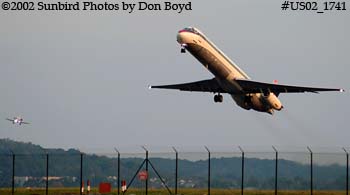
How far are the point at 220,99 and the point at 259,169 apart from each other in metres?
7.98

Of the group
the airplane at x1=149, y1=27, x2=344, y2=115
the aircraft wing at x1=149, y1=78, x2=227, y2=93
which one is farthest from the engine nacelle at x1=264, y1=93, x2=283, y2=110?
the aircraft wing at x1=149, y1=78, x2=227, y2=93

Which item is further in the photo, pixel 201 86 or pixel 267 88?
pixel 201 86

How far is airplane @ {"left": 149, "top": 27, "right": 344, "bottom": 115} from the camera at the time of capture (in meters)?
76.5

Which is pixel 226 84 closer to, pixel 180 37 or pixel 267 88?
pixel 267 88

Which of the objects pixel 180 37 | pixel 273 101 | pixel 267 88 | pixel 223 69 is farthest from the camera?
pixel 273 101

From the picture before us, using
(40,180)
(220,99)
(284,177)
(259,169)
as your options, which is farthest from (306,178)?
(40,180)

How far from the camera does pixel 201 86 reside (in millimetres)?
86000

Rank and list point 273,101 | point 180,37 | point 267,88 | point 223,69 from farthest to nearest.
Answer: point 273,101
point 267,88
point 223,69
point 180,37

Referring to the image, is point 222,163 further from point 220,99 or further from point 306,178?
point 306,178

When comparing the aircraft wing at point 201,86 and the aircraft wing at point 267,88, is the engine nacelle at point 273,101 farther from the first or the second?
the aircraft wing at point 201,86

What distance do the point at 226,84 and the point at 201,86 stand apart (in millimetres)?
4695

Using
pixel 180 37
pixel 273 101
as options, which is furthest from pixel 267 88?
pixel 180 37

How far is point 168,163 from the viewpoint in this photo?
263ft

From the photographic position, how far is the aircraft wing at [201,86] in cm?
8400
